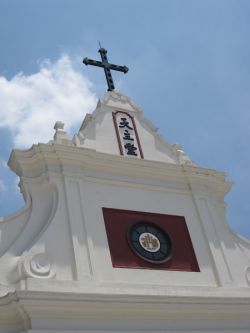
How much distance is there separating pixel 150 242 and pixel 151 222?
529 mm

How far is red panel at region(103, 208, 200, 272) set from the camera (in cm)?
1020

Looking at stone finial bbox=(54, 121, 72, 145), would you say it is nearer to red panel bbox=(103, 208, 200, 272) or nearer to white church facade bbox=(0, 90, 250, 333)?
white church facade bbox=(0, 90, 250, 333)

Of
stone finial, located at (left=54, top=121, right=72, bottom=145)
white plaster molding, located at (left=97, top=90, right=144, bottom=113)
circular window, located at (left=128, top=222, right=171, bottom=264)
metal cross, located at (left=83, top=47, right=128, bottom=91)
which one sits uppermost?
metal cross, located at (left=83, top=47, right=128, bottom=91)

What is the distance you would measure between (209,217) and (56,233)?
4.05 meters

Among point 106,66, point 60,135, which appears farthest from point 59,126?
point 106,66

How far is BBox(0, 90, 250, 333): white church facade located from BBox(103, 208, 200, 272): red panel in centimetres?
2

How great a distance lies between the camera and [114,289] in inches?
365

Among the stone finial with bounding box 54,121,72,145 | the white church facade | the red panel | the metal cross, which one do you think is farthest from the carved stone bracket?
the metal cross

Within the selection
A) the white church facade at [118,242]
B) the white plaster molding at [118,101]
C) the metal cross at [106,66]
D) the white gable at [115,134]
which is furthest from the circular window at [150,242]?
the metal cross at [106,66]

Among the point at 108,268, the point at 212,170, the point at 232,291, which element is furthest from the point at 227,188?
the point at 108,268

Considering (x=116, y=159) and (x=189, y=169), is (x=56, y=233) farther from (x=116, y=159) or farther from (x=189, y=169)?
(x=189, y=169)

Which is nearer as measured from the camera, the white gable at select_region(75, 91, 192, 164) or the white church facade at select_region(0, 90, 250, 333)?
the white church facade at select_region(0, 90, 250, 333)

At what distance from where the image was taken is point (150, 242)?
1082 centimetres

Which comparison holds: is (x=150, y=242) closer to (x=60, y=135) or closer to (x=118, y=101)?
(x=60, y=135)
